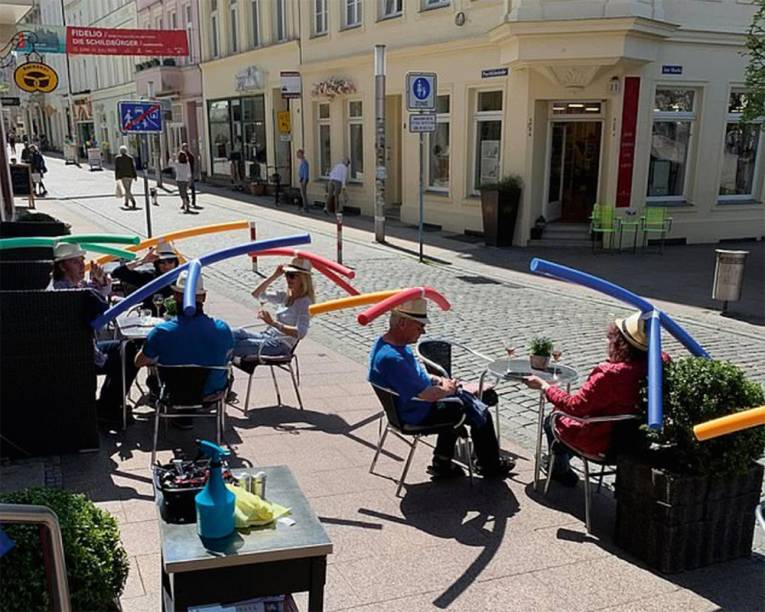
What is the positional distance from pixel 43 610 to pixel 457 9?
56.2 feet

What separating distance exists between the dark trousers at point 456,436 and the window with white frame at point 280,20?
22994mm

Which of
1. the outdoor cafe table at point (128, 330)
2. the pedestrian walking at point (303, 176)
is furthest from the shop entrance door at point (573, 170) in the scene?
the outdoor cafe table at point (128, 330)

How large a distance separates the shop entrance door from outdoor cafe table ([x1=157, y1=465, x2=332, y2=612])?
592 inches

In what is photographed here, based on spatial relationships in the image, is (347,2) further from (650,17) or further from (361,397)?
(361,397)

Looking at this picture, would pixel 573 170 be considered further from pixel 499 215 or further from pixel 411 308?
pixel 411 308

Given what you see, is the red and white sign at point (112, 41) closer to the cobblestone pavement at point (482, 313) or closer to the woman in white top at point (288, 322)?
the cobblestone pavement at point (482, 313)

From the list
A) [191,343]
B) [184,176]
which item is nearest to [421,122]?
[191,343]

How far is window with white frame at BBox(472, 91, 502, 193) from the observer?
56.6ft

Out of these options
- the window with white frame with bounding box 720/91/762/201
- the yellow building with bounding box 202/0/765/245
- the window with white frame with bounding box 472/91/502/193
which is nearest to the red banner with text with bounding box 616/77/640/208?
the yellow building with bounding box 202/0/765/245

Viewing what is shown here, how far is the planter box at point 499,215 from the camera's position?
1628 centimetres

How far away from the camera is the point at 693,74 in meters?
16.4

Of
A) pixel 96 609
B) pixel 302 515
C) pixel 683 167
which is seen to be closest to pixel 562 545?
pixel 302 515

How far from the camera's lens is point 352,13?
71.2 feet

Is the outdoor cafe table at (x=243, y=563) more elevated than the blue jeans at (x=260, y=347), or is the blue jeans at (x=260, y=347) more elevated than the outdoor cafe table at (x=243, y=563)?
the outdoor cafe table at (x=243, y=563)
